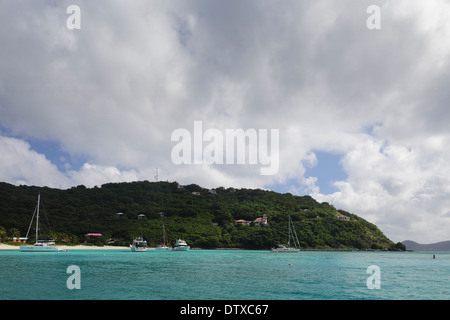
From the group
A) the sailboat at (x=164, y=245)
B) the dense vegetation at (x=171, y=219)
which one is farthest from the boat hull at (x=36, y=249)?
the sailboat at (x=164, y=245)

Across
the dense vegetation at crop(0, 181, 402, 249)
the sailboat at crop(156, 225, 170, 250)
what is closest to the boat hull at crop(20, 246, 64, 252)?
the dense vegetation at crop(0, 181, 402, 249)

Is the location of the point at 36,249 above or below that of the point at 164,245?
above

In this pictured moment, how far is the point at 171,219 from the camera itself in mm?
141625

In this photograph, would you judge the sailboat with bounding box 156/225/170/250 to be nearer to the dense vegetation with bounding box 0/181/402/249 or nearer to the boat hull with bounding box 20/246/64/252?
the dense vegetation with bounding box 0/181/402/249

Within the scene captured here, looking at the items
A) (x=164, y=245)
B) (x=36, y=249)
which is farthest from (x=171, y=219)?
(x=36, y=249)

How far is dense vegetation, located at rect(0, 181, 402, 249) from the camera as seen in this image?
112 meters

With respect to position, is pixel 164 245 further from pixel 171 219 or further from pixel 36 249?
pixel 36 249
